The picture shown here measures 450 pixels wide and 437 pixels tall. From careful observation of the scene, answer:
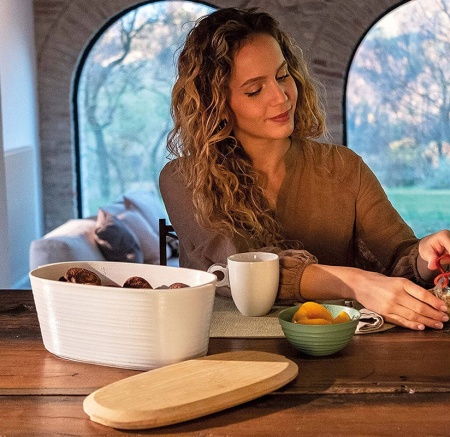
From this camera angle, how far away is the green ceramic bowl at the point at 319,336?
1.41 metres

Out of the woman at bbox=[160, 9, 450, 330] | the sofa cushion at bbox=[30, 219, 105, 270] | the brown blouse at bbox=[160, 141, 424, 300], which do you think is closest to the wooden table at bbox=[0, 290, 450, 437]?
the woman at bbox=[160, 9, 450, 330]

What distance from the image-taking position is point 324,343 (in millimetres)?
1413

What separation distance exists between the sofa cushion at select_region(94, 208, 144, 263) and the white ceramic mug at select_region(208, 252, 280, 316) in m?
2.96

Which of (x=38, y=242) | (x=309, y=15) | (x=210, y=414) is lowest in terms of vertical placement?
(x=38, y=242)

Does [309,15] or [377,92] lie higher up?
[309,15]

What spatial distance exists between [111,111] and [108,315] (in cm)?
523

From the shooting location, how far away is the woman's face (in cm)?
218

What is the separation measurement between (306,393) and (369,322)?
41cm

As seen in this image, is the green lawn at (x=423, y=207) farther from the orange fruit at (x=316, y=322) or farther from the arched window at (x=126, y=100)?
the orange fruit at (x=316, y=322)

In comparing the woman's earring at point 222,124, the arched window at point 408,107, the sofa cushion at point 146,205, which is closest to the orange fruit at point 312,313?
the woman's earring at point 222,124

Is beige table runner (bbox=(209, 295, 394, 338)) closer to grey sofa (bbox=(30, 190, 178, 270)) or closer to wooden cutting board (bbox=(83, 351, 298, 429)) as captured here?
wooden cutting board (bbox=(83, 351, 298, 429))

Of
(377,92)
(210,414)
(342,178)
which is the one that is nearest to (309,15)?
(377,92)

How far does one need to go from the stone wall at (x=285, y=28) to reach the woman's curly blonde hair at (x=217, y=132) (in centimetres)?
392

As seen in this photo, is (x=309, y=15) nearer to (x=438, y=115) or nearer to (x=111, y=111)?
(x=438, y=115)
